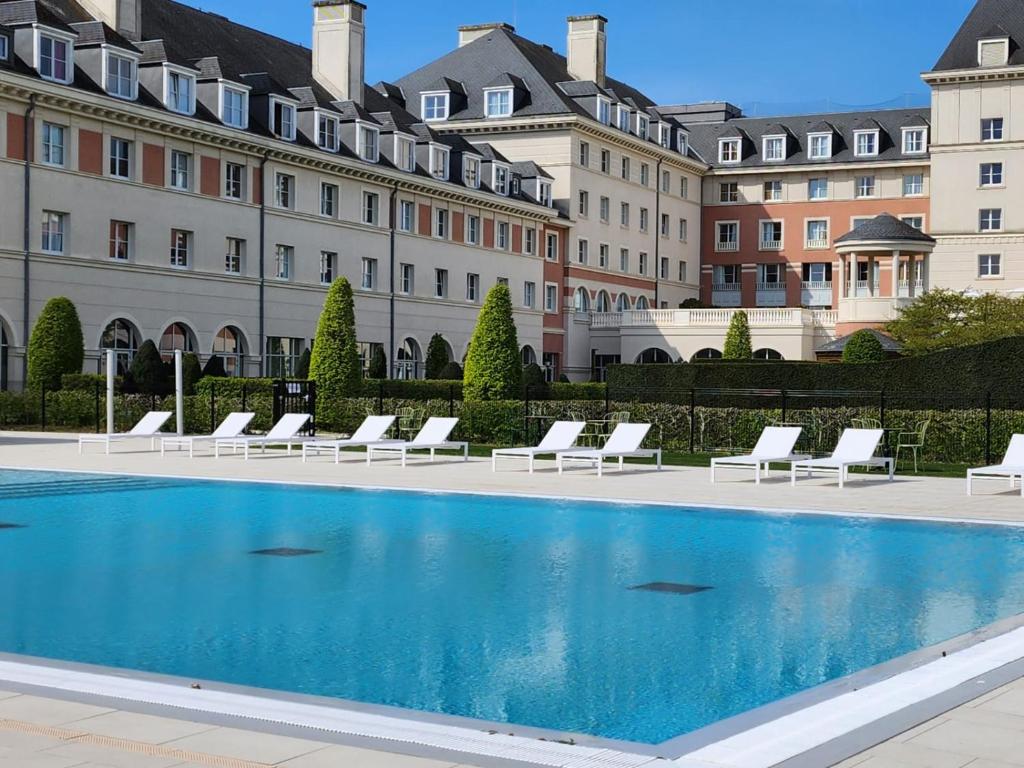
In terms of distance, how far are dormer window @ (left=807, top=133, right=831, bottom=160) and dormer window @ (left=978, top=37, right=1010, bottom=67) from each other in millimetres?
16870

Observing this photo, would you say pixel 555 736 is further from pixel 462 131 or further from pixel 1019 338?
pixel 462 131

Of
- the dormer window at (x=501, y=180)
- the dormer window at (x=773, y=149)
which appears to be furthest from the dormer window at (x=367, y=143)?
the dormer window at (x=773, y=149)

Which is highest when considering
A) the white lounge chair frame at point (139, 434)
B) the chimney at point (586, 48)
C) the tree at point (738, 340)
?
the chimney at point (586, 48)

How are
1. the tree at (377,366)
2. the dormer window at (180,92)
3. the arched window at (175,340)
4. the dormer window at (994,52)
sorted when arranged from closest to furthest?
the dormer window at (180,92)
the arched window at (175,340)
the tree at (377,366)
the dormer window at (994,52)

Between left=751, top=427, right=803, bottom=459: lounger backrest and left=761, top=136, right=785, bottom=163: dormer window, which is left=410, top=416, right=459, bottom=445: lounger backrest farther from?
left=761, top=136, right=785, bottom=163: dormer window

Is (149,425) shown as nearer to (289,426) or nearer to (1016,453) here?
(289,426)

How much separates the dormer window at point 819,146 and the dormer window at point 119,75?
47.1 metres

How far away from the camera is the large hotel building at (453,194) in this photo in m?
41.4

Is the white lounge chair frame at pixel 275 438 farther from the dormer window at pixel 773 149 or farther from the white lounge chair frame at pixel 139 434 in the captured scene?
the dormer window at pixel 773 149

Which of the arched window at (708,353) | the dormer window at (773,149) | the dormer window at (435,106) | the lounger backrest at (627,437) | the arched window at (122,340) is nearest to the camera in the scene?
the lounger backrest at (627,437)

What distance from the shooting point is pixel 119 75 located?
4225cm

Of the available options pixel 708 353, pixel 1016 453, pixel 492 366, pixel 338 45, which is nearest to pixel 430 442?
pixel 492 366

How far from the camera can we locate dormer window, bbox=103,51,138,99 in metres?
41.8

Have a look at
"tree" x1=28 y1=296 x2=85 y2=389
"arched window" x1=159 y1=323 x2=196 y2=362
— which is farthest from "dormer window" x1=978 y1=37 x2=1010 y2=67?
"tree" x1=28 y1=296 x2=85 y2=389
